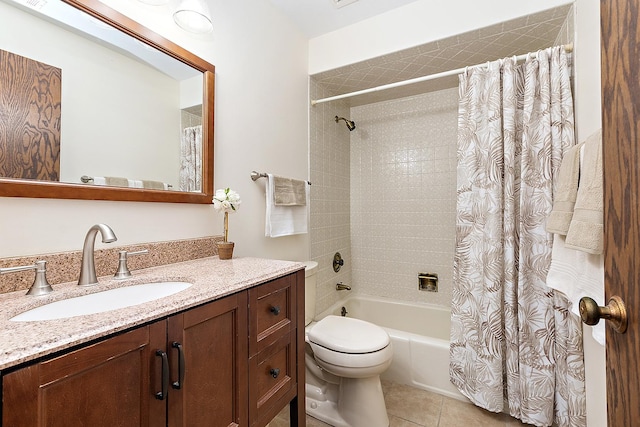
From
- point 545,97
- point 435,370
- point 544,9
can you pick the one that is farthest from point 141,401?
point 544,9

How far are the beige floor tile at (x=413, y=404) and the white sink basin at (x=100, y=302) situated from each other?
56.6 inches

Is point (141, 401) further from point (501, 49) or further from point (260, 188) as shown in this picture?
point (501, 49)

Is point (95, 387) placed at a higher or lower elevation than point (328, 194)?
lower

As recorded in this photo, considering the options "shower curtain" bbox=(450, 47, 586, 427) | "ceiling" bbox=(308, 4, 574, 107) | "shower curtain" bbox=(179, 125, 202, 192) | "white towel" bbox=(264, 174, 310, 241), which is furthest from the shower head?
"shower curtain" bbox=(179, 125, 202, 192)

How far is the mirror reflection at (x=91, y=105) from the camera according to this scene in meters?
0.84

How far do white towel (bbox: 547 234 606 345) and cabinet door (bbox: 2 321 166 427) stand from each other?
50.8 inches

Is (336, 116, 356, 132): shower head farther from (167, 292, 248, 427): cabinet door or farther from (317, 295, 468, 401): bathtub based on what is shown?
(167, 292, 248, 427): cabinet door

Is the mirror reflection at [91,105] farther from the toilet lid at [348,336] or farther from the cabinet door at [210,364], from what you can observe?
the toilet lid at [348,336]

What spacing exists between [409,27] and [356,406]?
7.42 feet

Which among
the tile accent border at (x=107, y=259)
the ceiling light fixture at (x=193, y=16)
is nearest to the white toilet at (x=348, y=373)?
the tile accent border at (x=107, y=259)

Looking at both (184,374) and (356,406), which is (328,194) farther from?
(184,374)

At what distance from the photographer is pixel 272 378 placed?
3.47 ft

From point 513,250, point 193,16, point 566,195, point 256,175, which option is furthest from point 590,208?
point 193,16

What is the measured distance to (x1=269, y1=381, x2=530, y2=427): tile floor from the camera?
1535 millimetres
